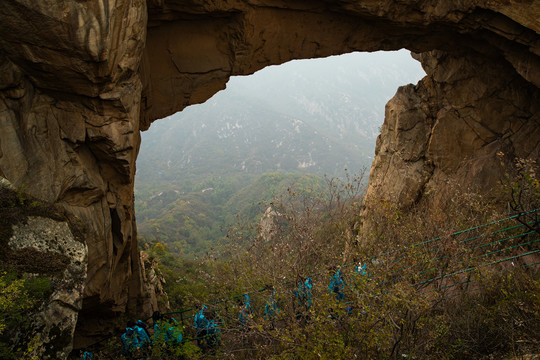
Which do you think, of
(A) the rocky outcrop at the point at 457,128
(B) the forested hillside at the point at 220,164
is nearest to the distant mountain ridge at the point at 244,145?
(B) the forested hillside at the point at 220,164

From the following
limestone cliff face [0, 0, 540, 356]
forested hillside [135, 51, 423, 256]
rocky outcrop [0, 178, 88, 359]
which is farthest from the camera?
forested hillside [135, 51, 423, 256]

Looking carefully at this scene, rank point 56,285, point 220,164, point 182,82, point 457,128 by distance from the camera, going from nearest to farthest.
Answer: point 56,285
point 182,82
point 457,128
point 220,164

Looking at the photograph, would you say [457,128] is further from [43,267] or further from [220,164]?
[220,164]

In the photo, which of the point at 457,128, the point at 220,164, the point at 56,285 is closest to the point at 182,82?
the point at 56,285

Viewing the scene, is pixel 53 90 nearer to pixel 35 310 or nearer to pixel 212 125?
pixel 35 310

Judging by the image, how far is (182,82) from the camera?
9.83m

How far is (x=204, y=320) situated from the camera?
24.8 ft

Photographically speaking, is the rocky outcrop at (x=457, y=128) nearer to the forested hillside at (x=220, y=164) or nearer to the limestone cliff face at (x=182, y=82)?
the limestone cliff face at (x=182, y=82)

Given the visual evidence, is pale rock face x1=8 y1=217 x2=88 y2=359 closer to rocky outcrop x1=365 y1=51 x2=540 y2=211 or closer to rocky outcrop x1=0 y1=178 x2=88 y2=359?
rocky outcrop x1=0 y1=178 x2=88 y2=359

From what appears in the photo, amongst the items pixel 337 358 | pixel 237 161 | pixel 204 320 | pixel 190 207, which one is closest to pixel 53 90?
pixel 204 320

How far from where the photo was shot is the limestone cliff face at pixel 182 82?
237 inches

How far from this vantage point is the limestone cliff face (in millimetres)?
6023

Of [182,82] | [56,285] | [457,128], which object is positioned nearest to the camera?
[56,285]

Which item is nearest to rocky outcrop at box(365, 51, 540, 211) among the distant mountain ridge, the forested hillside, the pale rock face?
the pale rock face
